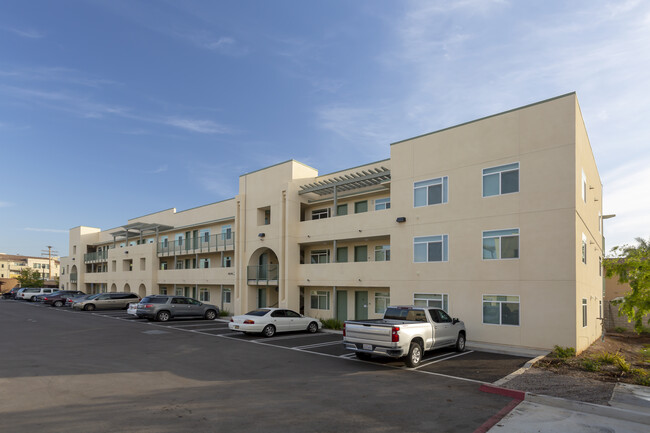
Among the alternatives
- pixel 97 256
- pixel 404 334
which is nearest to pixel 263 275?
pixel 404 334

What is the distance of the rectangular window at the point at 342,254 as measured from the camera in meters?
25.8

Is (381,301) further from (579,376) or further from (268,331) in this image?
(579,376)

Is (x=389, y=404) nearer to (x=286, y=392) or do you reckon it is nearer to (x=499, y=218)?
(x=286, y=392)

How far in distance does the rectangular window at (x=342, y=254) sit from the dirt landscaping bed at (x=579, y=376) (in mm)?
13310

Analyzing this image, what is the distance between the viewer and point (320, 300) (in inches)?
1043

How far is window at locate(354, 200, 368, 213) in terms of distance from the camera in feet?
82.8

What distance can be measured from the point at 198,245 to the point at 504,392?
30284 mm

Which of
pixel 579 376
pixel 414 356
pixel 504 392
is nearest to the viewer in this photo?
pixel 504 392

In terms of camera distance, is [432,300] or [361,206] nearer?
[432,300]

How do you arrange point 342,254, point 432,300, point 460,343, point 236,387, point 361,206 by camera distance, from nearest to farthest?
point 236,387 → point 460,343 → point 432,300 → point 361,206 → point 342,254

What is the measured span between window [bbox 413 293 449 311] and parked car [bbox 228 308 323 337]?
563 cm

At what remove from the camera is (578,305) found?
616 inches

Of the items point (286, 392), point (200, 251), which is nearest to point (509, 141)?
point (286, 392)

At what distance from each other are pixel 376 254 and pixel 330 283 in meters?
3.25
